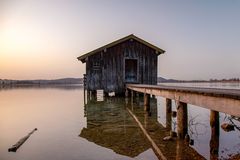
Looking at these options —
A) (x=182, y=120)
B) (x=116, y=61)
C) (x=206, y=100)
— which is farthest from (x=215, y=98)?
(x=116, y=61)

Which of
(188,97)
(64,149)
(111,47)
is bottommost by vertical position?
(64,149)

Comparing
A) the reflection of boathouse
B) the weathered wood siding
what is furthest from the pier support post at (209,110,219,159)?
the weathered wood siding

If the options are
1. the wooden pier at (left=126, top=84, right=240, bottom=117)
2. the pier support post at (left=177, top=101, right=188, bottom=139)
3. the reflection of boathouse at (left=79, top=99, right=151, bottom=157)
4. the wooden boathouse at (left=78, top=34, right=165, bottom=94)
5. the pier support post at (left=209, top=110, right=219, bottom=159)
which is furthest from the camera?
the wooden boathouse at (left=78, top=34, right=165, bottom=94)

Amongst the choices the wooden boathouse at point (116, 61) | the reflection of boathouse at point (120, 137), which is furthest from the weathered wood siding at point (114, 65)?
the reflection of boathouse at point (120, 137)

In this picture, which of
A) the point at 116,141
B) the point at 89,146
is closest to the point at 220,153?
the point at 116,141

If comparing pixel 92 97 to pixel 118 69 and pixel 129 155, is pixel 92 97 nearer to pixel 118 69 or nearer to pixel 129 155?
pixel 118 69

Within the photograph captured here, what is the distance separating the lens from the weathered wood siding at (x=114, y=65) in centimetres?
2458

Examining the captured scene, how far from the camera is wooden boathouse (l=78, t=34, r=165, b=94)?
80.6ft

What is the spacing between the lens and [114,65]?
24.7 m

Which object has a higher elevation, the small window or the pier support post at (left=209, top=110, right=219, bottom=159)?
the small window

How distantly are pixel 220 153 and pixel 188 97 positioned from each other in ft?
5.30

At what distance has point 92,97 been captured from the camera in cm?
2555

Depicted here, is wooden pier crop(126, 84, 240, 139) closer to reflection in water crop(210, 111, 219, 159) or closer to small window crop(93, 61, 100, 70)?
reflection in water crop(210, 111, 219, 159)

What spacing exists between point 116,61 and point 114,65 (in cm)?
40
